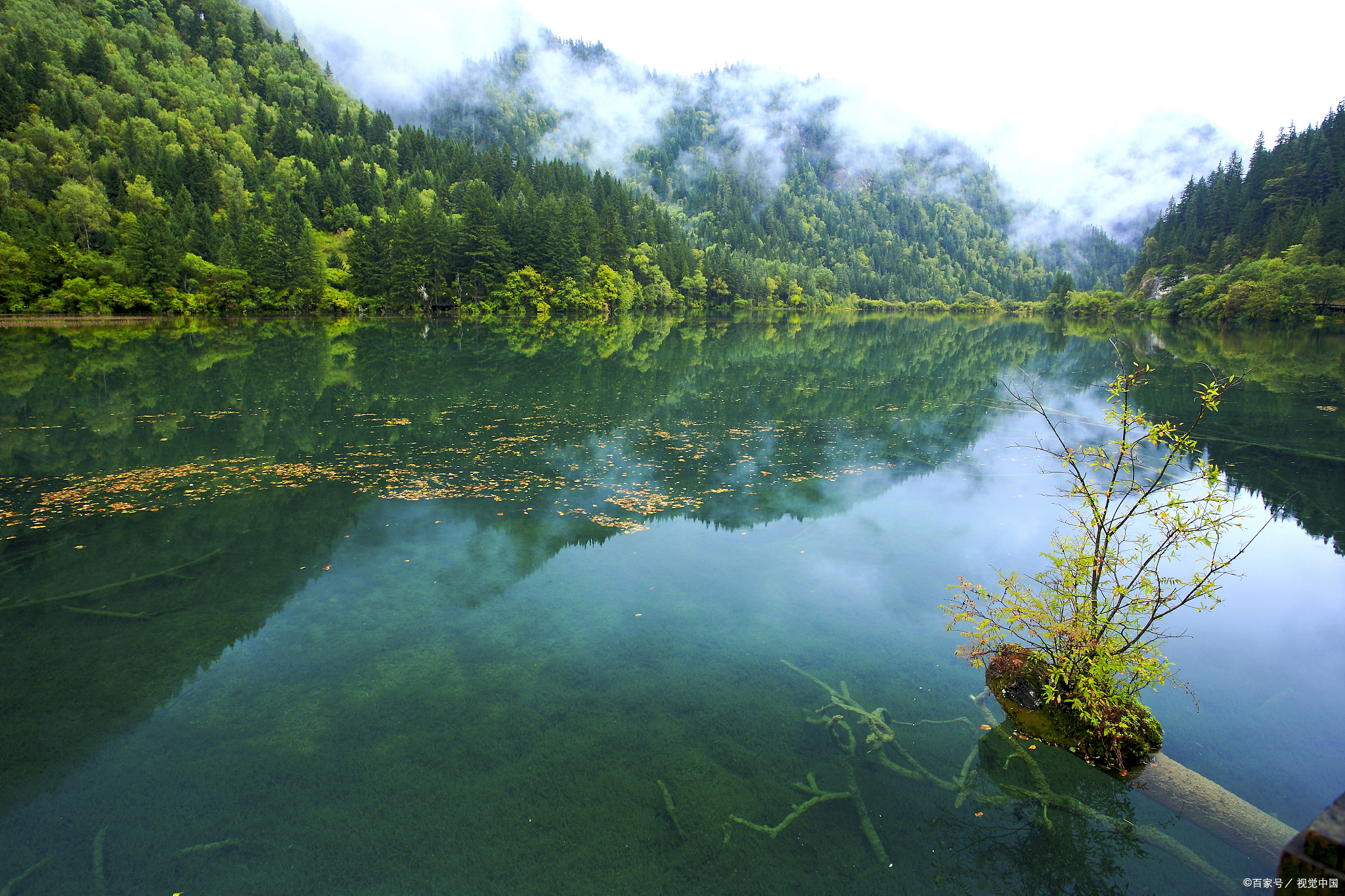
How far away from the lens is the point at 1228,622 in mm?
9180

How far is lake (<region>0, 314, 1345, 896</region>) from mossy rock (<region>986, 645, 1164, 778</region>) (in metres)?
0.24

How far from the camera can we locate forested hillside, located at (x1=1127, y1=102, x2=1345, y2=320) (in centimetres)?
7438

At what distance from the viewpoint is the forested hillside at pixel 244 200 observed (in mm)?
55969

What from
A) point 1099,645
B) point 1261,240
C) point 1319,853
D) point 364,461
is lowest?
point 364,461

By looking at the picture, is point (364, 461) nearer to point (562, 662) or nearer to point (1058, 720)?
point (562, 662)

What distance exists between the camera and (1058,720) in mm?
6547

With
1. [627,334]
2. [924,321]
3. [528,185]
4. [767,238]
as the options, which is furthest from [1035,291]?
[627,334]

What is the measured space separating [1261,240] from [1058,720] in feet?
412

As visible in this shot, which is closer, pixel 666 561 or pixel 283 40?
pixel 666 561

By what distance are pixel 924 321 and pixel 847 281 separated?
217ft

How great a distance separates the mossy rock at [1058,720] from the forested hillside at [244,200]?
6746 centimetres

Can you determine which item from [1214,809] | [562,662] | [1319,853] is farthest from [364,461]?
[1319,853]

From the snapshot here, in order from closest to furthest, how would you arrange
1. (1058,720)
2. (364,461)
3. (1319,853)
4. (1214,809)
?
(1319,853)
(1214,809)
(1058,720)
(364,461)

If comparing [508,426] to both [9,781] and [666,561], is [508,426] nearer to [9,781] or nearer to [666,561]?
[666,561]
